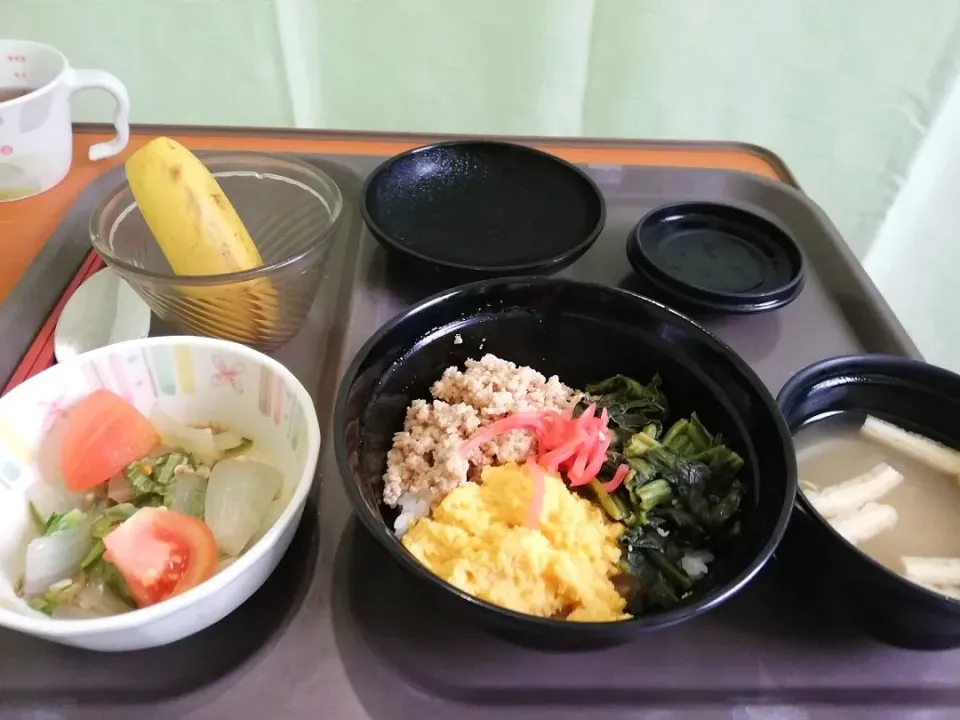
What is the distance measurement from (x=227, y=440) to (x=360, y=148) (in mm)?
708

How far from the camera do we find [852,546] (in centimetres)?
65

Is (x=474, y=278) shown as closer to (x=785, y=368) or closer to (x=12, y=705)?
(x=785, y=368)

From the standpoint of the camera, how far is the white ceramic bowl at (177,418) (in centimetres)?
59

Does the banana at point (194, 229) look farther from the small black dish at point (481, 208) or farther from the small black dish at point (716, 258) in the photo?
the small black dish at point (716, 258)

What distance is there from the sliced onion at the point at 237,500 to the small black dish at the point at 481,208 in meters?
0.37

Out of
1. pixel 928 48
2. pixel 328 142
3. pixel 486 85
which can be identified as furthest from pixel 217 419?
pixel 928 48

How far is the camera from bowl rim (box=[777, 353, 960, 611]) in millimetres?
626

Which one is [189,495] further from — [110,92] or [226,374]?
[110,92]

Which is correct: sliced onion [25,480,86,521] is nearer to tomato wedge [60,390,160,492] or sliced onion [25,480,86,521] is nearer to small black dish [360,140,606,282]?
tomato wedge [60,390,160,492]

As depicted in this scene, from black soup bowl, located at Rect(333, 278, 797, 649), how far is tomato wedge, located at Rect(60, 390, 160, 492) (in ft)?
0.70

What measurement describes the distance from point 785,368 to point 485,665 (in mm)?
580

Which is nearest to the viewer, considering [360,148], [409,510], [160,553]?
[160,553]

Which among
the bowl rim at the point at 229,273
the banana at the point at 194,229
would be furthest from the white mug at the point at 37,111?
the banana at the point at 194,229

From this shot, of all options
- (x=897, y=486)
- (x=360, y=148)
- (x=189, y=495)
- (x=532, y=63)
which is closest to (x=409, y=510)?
(x=189, y=495)
